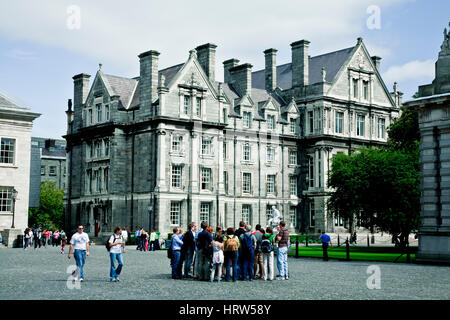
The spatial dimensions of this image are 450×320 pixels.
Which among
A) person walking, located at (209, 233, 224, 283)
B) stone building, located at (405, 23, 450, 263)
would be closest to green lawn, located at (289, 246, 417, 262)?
stone building, located at (405, 23, 450, 263)

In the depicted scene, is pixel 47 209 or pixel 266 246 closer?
pixel 266 246

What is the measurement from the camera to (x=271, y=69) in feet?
257

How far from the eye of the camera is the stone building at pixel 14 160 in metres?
52.2

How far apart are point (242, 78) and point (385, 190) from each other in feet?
97.4

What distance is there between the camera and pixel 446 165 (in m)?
31.8

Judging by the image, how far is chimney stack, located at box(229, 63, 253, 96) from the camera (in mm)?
72000

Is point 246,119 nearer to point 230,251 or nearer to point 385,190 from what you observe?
point 385,190

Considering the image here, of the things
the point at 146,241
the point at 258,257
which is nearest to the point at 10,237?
the point at 146,241

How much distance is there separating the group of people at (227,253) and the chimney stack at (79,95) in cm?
4911

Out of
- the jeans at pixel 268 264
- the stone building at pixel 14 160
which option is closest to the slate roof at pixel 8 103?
the stone building at pixel 14 160

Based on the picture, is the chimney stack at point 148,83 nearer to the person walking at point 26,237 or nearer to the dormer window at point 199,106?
the dormer window at point 199,106

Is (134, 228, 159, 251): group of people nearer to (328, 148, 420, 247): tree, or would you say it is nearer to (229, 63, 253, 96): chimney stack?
(328, 148, 420, 247): tree

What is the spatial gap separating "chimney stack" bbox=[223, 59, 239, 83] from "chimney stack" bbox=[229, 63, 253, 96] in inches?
100

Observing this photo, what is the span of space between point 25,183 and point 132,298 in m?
38.6
